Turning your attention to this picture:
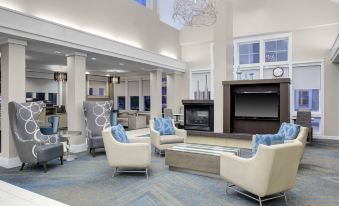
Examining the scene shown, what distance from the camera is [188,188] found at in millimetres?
3793

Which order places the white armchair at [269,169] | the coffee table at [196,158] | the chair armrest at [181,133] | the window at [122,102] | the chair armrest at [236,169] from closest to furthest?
the white armchair at [269,169]
the chair armrest at [236,169]
the coffee table at [196,158]
the chair armrest at [181,133]
the window at [122,102]

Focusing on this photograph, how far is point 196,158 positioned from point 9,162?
12.7 feet

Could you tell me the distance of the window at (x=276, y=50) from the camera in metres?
9.19

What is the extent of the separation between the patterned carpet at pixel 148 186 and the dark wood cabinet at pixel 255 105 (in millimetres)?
1589

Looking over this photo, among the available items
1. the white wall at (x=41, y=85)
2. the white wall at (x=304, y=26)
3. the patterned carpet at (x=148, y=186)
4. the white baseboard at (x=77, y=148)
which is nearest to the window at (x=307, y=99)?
the white wall at (x=304, y=26)

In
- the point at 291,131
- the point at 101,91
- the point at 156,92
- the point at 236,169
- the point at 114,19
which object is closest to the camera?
the point at 236,169

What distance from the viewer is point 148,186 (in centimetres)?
388

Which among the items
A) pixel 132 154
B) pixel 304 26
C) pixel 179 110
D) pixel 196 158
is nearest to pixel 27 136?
pixel 132 154

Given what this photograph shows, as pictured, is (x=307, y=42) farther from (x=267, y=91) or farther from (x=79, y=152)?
(x=79, y=152)

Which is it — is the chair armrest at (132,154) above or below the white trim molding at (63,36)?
below

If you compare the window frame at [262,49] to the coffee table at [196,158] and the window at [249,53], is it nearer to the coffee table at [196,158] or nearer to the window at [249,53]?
the window at [249,53]

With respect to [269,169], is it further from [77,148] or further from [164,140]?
[77,148]

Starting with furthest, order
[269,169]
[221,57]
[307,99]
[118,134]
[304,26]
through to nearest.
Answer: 1. [307,99]
2. [304,26]
3. [221,57]
4. [118,134]
5. [269,169]

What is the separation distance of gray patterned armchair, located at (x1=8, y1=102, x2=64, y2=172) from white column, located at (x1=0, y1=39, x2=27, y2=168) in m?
0.44
